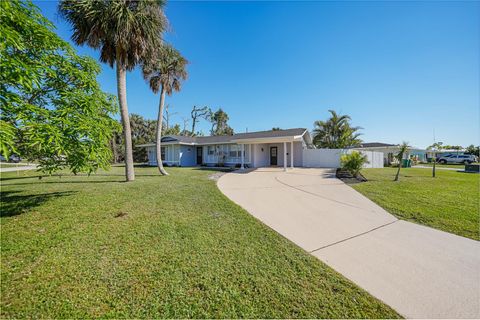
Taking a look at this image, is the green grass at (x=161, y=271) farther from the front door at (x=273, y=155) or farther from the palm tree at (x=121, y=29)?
the front door at (x=273, y=155)

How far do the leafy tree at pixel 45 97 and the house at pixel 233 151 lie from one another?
13.0 meters

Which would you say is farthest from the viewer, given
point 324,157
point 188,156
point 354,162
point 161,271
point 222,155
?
point 188,156

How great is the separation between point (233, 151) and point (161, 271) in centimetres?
1810

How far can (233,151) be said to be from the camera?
20.8 meters

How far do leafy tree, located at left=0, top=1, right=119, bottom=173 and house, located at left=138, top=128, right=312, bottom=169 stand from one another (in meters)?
13.0

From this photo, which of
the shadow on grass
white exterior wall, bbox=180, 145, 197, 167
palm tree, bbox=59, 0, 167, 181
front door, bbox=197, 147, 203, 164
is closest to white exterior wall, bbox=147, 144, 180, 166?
white exterior wall, bbox=180, 145, 197, 167

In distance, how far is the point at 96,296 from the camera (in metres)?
2.42

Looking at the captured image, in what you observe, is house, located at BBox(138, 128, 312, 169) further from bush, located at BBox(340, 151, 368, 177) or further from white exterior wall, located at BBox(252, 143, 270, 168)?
bush, located at BBox(340, 151, 368, 177)

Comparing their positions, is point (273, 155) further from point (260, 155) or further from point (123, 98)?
point (123, 98)

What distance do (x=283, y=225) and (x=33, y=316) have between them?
168 inches

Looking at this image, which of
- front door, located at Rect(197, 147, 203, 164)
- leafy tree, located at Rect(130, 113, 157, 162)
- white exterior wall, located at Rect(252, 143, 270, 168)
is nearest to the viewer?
white exterior wall, located at Rect(252, 143, 270, 168)

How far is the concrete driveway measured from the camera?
7.88 feet

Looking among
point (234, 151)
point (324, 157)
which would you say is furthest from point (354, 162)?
point (234, 151)

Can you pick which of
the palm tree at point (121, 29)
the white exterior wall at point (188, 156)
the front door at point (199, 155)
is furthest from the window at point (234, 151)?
the palm tree at point (121, 29)
